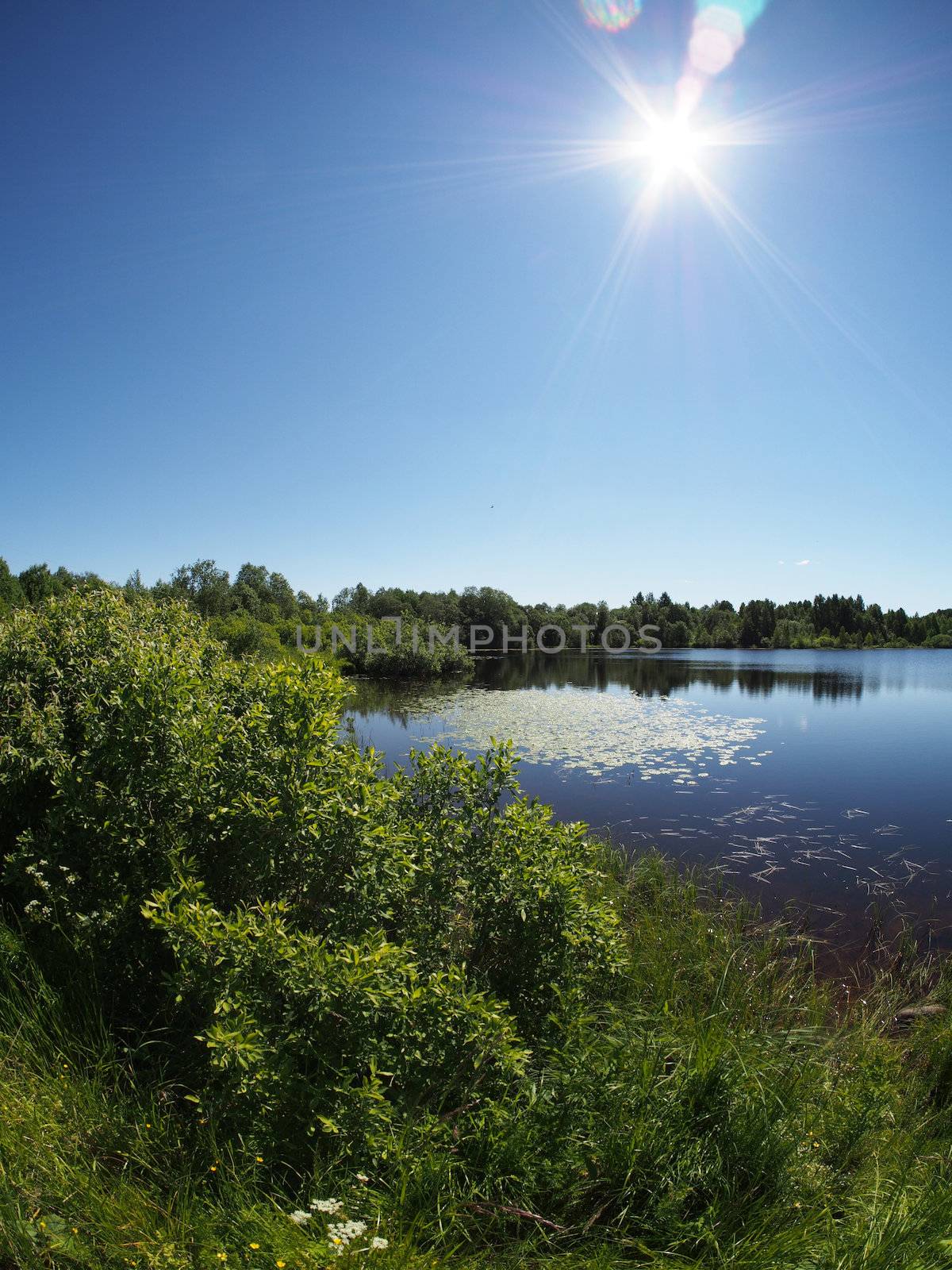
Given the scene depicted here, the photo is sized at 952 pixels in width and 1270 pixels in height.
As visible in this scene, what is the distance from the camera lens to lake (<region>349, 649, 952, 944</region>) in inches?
382

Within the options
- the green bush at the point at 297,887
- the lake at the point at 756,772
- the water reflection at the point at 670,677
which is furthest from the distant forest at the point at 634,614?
the green bush at the point at 297,887

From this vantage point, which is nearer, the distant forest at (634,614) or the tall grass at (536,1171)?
the tall grass at (536,1171)

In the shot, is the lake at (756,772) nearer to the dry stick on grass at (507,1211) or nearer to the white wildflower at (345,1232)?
the dry stick on grass at (507,1211)

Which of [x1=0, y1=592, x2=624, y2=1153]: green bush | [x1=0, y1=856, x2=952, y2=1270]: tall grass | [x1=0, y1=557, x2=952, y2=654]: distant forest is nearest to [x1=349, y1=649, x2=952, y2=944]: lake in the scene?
[x1=0, y1=592, x2=624, y2=1153]: green bush

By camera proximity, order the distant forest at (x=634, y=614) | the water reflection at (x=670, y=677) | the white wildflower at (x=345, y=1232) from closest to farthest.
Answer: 1. the white wildflower at (x=345, y=1232)
2. the water reflection at (x=670, y=677)
3. the distant forest at (x=634, y=614)

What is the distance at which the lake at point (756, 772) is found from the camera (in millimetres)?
9711

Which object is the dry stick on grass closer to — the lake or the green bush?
the green bush

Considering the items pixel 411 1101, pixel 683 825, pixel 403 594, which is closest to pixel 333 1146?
pixel 411 1101

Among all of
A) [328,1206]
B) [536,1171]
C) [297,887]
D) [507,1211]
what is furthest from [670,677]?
[328,1206]

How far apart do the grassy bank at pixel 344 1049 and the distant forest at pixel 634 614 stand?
74.4m

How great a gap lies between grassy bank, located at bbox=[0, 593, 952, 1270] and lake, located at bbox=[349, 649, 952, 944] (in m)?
2.18

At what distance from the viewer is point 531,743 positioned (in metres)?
19.7

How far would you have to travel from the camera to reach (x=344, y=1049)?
2.81 m

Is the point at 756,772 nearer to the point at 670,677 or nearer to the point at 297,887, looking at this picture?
the point at 297,887
